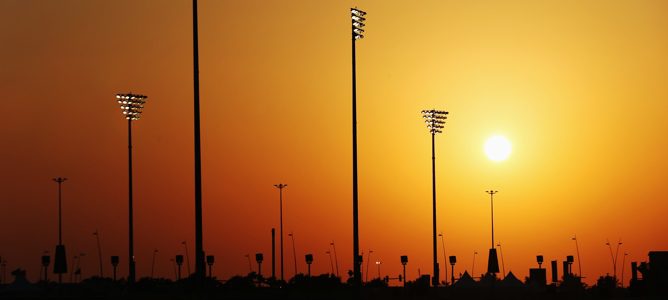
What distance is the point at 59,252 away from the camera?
86500 millimetres

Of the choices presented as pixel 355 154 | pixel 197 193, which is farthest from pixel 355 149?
pixel 197 193

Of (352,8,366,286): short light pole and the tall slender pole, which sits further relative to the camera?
(352,8,366,286): short light pole

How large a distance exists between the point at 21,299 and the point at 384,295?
30365 millimetres

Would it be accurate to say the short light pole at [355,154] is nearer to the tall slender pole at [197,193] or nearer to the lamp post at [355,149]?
the lamp post at [355,149]

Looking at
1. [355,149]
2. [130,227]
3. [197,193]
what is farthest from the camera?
[130,227]

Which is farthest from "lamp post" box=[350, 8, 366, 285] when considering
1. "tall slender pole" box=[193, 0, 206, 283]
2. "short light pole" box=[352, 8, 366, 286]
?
"tall slender pole" box=[193, 0, 206, 283]

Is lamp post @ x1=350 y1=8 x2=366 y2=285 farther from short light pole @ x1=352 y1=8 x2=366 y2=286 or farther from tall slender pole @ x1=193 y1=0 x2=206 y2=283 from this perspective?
tall slender pole @ x1=193 y1=0 x2=206 y2=283

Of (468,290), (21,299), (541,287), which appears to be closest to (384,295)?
(468,290)

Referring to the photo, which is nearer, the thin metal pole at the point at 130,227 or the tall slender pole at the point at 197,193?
the tall slender pole at the point at 197,193

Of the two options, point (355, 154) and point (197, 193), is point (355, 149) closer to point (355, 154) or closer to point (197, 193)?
point (355, 154)

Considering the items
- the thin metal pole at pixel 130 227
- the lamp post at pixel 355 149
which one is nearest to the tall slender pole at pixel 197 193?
the lamp post at pixel 355 149

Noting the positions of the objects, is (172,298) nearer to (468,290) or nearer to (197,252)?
(197,252)

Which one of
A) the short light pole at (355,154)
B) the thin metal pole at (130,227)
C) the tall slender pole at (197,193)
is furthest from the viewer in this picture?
the thin metal pole at (130,227)

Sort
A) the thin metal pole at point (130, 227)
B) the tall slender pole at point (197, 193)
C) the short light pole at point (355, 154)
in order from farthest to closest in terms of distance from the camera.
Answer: the thin metal pole at point (130, 227), the short light pole at point (355, 154), the tall slender pole at point (197, 193)
